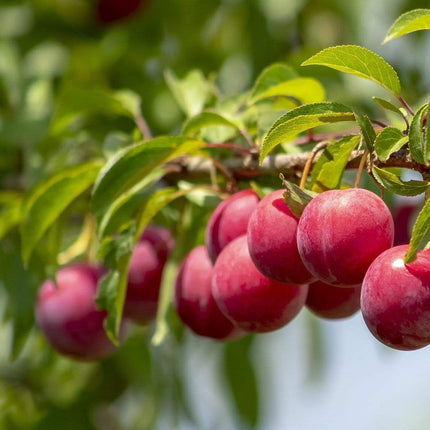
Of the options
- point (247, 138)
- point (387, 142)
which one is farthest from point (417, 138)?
point (247, 138)

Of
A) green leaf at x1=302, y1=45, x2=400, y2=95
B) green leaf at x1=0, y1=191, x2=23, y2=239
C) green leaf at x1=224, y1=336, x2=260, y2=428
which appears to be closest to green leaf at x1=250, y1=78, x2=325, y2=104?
green leaf at x1=302, y1=45, x2=400, y2=95

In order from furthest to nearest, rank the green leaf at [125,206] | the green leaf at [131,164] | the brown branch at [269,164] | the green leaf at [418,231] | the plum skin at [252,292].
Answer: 1. the green leaf at [125,206]
2. the green leaf at [131,164]
3. the plum skin at [252,292]
4. the brown branch at [269,164]
5. the green leaf at [418,231]

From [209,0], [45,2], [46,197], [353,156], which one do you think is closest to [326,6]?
[209,0]

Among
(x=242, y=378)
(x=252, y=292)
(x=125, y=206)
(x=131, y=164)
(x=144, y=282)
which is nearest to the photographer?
(x=252, y=292)

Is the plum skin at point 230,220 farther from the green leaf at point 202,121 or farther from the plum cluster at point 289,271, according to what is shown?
the green leaf at point 202,121

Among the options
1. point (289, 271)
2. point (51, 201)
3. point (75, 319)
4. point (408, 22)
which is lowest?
point (75, 319)

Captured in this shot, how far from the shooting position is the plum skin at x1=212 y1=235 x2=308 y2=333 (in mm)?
1167

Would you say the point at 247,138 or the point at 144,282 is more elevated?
the point at 247,138

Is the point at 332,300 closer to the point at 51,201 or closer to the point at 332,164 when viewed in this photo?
the point at 332,164

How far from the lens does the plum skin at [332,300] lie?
1.20 m

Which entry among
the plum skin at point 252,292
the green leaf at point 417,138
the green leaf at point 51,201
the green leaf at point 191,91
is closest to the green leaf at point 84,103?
the green leaf at point 191,91

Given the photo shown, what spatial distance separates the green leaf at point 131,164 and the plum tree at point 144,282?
0.31 m

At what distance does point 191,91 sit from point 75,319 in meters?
0.48

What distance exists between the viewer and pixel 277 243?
1061mm
